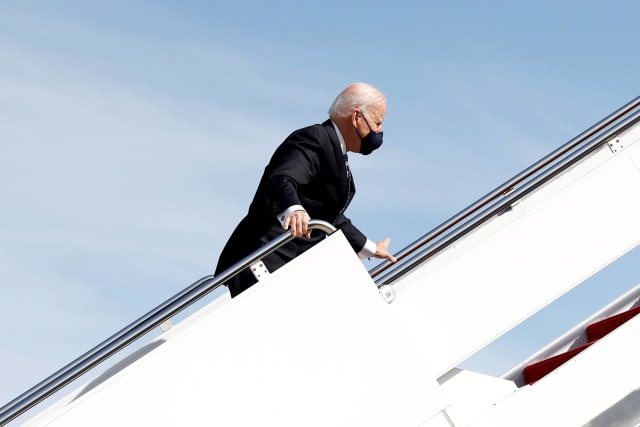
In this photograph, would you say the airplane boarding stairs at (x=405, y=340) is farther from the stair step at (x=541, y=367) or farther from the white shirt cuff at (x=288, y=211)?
the stair step at (x=541, y=367)

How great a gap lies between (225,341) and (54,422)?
650 millimetres

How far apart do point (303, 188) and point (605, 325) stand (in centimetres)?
180

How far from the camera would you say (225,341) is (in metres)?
3.31

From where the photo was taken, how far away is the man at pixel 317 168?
149 inches

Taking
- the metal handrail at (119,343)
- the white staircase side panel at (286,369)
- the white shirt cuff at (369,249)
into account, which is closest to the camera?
the white staircase side panel at (286,369)

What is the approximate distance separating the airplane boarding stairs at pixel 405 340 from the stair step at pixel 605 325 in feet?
2.44

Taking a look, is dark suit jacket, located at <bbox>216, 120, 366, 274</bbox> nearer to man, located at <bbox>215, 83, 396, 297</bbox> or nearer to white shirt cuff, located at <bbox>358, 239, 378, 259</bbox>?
man, located at <bbox>215, 83, 396, 297</bbox>

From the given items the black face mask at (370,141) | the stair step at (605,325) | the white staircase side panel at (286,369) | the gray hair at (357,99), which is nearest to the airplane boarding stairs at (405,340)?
the white staircase side panel at (286,369)

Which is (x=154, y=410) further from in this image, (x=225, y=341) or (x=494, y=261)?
(x=494, y=261)

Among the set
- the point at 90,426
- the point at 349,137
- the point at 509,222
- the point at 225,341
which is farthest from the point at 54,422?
the point at 509,222

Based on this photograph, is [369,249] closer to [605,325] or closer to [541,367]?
[541,367]

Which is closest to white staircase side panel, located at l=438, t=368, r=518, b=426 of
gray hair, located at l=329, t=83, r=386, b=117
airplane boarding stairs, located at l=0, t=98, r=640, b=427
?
airplane boarding stairs, located at l=0, t=98, r=640, b=427

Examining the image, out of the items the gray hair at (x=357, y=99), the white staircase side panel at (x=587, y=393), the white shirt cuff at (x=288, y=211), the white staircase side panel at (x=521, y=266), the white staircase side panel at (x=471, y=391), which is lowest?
the white staircase side panel at (x=587, y=393)

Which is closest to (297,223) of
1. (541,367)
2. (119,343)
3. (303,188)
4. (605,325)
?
(303,188)
